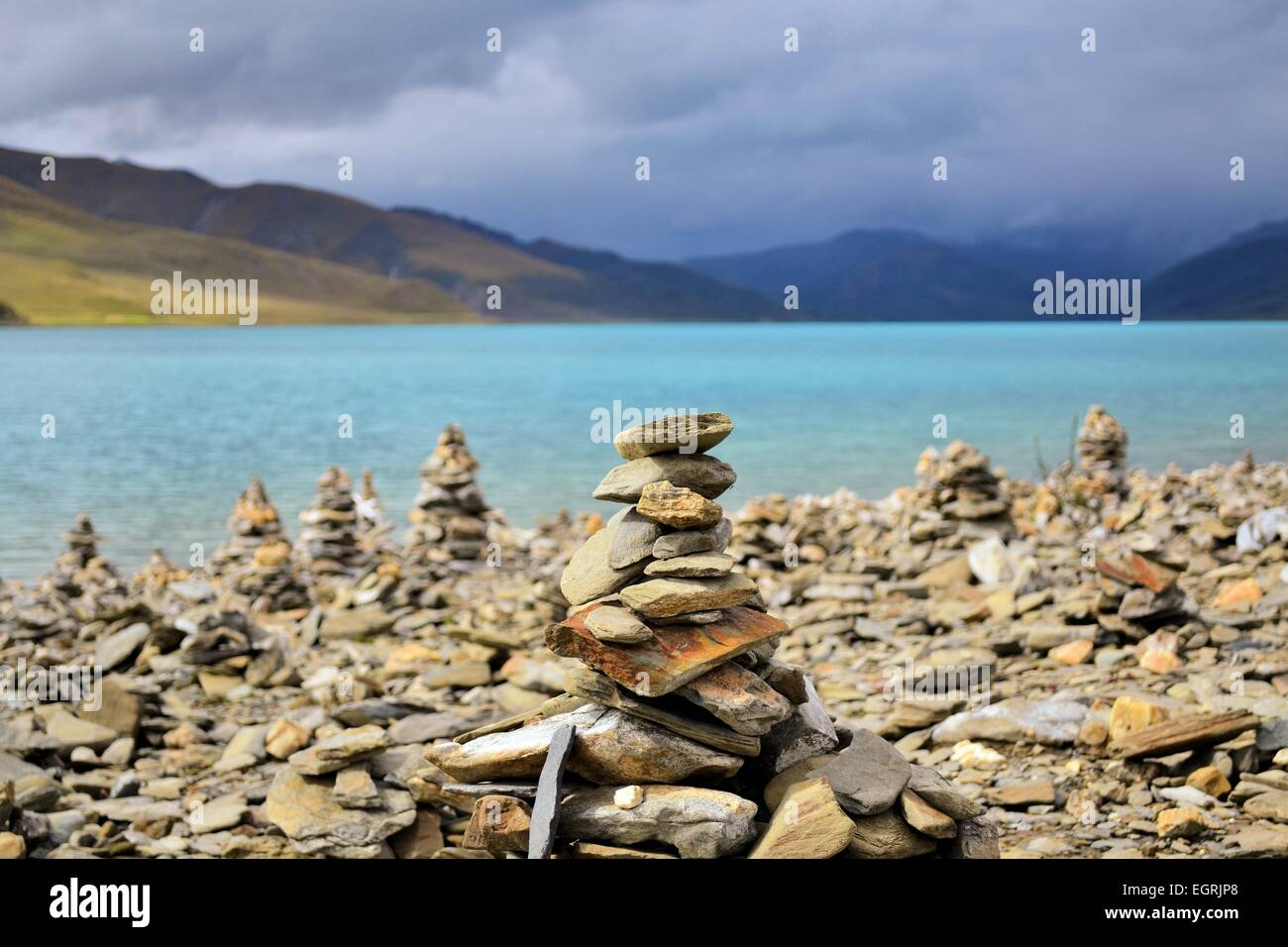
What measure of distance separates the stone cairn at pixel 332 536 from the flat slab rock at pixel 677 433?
14553 mm

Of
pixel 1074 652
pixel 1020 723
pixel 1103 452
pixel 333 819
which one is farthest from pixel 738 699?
pixel 1103 452

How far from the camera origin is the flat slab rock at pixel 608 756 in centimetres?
547

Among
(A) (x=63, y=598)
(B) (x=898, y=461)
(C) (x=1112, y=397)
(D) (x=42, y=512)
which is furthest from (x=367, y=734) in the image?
(C) (x=1112, y=397)

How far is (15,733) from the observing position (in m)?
9.32

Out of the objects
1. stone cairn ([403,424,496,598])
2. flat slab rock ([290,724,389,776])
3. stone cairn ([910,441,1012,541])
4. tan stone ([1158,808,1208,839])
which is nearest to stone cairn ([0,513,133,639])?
stone cairn ([403,424,496,598])

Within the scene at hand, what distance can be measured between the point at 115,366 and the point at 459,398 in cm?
6647

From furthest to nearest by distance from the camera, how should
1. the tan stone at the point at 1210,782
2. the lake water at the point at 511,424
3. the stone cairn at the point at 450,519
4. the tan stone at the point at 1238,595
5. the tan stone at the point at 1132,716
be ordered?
the lake water at the point at 511,424
the stone cairn at the point at 450,519
the tan stone at the point at 1238,595
the tan stone at the point at 1132,716
the tan stone at the point at 1210,782

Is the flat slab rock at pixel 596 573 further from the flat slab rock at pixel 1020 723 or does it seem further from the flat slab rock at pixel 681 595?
the flat slab rock at pixel 1020 723

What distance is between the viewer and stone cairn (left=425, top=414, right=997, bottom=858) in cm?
532

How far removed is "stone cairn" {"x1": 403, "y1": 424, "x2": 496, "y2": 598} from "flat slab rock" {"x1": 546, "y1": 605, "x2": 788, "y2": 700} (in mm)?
13929

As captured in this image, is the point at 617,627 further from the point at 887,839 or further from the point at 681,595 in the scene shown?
the point at 887,839

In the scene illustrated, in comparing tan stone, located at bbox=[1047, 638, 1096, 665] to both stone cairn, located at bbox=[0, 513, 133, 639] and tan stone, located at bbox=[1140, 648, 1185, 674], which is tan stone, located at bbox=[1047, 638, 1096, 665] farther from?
stone cairn, located at bbox=[0, 513, 133, 639]

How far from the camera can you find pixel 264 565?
56.3ft

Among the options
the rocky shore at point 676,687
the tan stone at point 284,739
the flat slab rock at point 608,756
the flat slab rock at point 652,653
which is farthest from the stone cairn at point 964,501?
the flat slab rock at point 608,756
